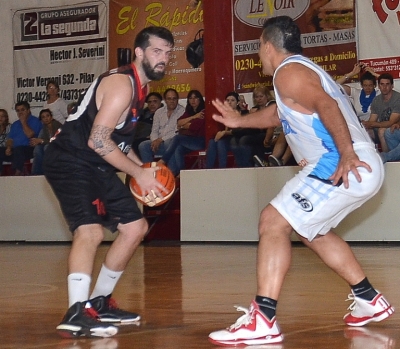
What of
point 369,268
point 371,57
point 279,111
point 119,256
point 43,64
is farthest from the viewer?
point 43,64

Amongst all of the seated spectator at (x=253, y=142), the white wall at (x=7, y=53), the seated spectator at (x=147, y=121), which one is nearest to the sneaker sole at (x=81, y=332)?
the seated spectator at (x=253, y=142)

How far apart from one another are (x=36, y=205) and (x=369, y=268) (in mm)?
7816

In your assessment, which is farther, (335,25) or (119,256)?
(335,25)

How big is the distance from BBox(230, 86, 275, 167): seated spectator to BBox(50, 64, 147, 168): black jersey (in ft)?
27.2

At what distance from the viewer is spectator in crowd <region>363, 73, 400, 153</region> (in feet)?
42.2

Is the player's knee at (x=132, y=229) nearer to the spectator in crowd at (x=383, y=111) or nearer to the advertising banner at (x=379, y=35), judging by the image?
the spectator in crowd at (x=383, y=111)

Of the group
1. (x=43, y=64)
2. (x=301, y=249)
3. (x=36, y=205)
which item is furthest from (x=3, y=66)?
(x=301, y=249)

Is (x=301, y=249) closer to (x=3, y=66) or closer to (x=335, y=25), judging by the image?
(x=335, y=25)

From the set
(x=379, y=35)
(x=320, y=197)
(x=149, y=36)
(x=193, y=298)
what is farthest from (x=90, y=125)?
(x=379, y=35)

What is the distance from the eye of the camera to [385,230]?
Answer: 12180 mm

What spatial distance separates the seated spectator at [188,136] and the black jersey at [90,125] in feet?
29.0

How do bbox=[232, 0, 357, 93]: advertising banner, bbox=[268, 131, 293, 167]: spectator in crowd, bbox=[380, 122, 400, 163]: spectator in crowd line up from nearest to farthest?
1. bbox=[380, 122, 400, 163]: spectator in crowd
2. bbox=[268, 131, 293, 167]: spectator in crowd
3. bbox=[232, 0, 357, 93]: advertising banner

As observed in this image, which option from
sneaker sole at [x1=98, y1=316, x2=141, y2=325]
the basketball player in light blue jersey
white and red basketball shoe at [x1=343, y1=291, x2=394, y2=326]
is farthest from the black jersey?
white and red basketball shoe at [x1=343, y1=291, x2=394, y2=326]

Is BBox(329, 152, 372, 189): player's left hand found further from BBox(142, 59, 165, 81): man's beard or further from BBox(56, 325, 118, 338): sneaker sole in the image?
BBox(56, 325, 118, 338): sneaker sole
